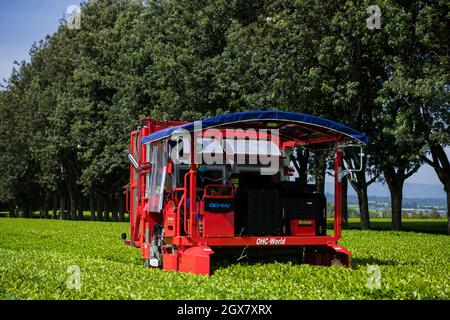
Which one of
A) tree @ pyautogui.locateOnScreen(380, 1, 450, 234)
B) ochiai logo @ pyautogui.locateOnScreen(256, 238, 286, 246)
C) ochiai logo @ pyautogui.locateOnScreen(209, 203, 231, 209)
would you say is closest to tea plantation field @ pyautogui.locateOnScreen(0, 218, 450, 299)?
ochiai logo @ pyautogui.locateOnScreen(256, 238, 286, 246)

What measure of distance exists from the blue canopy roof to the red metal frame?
42 cm

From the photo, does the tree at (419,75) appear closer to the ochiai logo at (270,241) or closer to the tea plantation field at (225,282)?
the tea plantation field at (225,282)

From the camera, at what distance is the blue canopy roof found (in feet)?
44.4

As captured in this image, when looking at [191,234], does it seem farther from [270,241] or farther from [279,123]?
[279,123]

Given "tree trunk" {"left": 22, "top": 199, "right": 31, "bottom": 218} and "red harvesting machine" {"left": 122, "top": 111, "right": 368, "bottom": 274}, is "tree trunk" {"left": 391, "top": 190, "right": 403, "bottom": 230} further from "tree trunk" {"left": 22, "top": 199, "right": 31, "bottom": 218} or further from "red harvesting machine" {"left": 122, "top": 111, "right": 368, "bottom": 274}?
"tree trunk" {"left": 22, "top": 199, "right": 31, "bottom": 218}

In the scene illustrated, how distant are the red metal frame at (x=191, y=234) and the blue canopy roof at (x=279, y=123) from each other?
42cm

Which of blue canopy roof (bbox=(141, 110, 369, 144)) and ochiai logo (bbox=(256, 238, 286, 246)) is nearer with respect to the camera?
blue canopy roof (bbox=(141, 110, 369, 144))

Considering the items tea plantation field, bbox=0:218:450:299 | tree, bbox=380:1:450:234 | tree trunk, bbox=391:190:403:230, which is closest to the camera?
tea plantation field, bbox=0:218:450:299

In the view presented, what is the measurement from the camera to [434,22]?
30625mm

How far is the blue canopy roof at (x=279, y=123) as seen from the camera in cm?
1354

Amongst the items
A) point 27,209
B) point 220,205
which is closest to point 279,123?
point 220,205

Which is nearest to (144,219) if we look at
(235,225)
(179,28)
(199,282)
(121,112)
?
(235,225)

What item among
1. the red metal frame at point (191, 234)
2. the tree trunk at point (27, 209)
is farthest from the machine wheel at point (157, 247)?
the tree trunk at point (27, 209)
